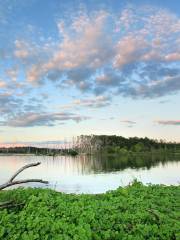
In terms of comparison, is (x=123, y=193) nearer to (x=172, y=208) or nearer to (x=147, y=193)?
(x=147, y=193)

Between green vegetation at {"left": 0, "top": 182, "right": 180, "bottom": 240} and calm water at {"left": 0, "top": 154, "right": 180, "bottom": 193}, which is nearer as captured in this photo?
green vegetation at {"left": 0, "top": 182, "right": 180, "bottom": 240}

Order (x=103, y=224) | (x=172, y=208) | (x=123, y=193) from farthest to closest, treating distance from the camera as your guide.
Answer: (x=123, y=193), (x=172, y=208), (x=103, y=224)

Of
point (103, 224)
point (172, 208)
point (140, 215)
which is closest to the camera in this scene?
point (103, 224)

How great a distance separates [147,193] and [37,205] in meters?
4.13

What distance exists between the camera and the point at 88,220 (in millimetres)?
7535

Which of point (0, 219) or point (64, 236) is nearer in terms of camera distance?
point (64, 236)

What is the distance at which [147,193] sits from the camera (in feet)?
36.9

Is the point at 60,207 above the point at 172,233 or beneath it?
above

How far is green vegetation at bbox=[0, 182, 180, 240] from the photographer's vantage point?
7004mm

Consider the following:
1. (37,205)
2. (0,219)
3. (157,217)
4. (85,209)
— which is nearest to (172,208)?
(157,217)

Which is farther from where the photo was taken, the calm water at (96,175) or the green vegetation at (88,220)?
the calm water at (96,175)

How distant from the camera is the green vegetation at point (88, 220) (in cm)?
700

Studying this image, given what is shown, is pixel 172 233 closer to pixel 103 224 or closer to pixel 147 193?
pixel 103 224

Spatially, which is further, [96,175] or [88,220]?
[96,175]
